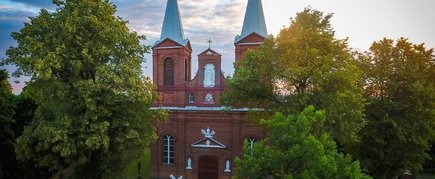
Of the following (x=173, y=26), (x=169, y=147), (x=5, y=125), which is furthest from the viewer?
(x=169, y=147)

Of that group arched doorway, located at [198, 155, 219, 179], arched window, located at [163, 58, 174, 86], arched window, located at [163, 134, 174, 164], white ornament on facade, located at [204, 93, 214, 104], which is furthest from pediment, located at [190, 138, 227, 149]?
arched window, located at [163, 58, 174, 86]

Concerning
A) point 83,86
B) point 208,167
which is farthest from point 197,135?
point 83,86

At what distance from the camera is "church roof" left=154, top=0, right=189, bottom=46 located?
101ft

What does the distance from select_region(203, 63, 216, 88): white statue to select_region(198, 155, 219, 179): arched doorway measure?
5.78 m

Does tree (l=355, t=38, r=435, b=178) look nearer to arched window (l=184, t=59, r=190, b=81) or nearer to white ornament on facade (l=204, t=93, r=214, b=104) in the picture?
white ornament on facade (l=204, t=93, r=214, b=104)

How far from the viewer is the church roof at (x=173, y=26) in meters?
30.9

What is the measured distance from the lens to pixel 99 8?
19.0m

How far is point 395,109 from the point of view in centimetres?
2347

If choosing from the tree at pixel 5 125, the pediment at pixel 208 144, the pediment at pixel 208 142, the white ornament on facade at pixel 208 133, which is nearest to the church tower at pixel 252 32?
the white ornament on facade at pixel 208 133

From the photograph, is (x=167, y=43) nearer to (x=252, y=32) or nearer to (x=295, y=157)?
(x=252, y=32)

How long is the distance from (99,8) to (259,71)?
8.84m

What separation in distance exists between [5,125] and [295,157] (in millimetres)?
18711

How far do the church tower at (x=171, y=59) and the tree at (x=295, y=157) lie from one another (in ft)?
55.7

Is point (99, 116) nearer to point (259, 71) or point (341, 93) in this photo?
point (259, 71)
